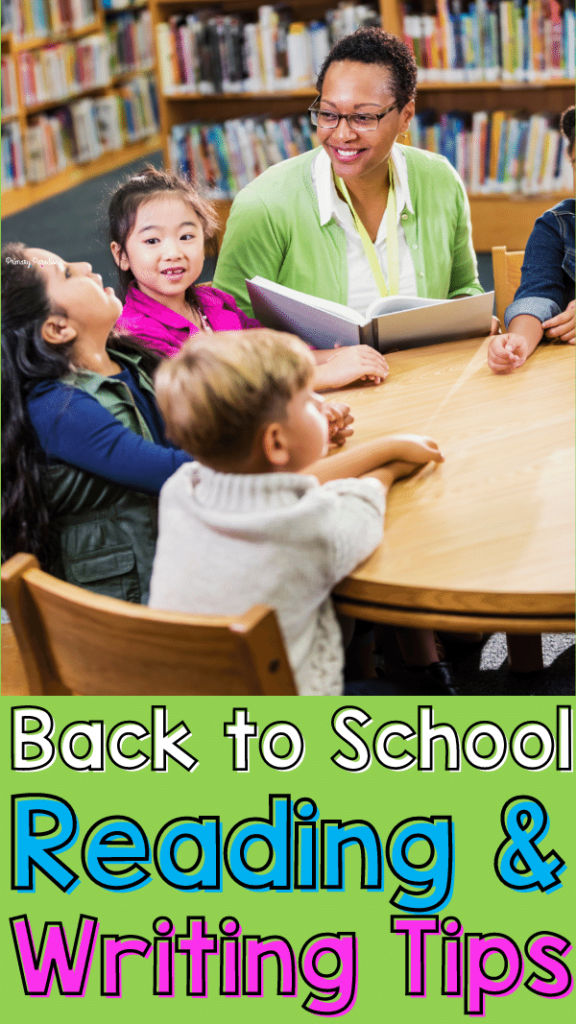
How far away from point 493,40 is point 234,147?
1.23 m

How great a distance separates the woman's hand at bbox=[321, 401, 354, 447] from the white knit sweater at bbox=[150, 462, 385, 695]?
300mm

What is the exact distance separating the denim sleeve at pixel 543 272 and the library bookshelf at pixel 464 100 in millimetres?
2623

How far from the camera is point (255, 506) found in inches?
43.6

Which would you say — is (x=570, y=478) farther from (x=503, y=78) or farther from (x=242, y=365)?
(x=503, y=78)

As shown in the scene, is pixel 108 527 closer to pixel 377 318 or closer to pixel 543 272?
pixel 377 318

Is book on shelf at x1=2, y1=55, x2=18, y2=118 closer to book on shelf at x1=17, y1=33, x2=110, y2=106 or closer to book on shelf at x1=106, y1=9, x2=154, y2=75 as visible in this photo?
book on shelf at x1=17, y1=33, x2=110, y2=106

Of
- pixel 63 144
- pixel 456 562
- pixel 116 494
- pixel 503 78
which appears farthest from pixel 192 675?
pixel 63 144

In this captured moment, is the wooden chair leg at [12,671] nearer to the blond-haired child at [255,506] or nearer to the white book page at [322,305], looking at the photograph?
the blond-haired child at [255,506]

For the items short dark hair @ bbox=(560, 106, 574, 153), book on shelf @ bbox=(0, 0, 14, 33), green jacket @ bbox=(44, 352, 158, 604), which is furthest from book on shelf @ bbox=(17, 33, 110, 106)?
green jacket @ bbox=(44, 352, 158, 604)

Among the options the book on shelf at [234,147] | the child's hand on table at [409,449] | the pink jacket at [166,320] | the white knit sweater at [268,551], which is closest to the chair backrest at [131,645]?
the white knit sweater at [268,551]

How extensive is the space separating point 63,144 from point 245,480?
5546 mm

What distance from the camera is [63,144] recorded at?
609 cm

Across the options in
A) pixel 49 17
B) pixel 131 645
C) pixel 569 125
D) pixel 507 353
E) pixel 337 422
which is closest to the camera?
pixel 131 645

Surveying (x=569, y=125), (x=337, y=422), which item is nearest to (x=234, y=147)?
(x=569, y=125)
